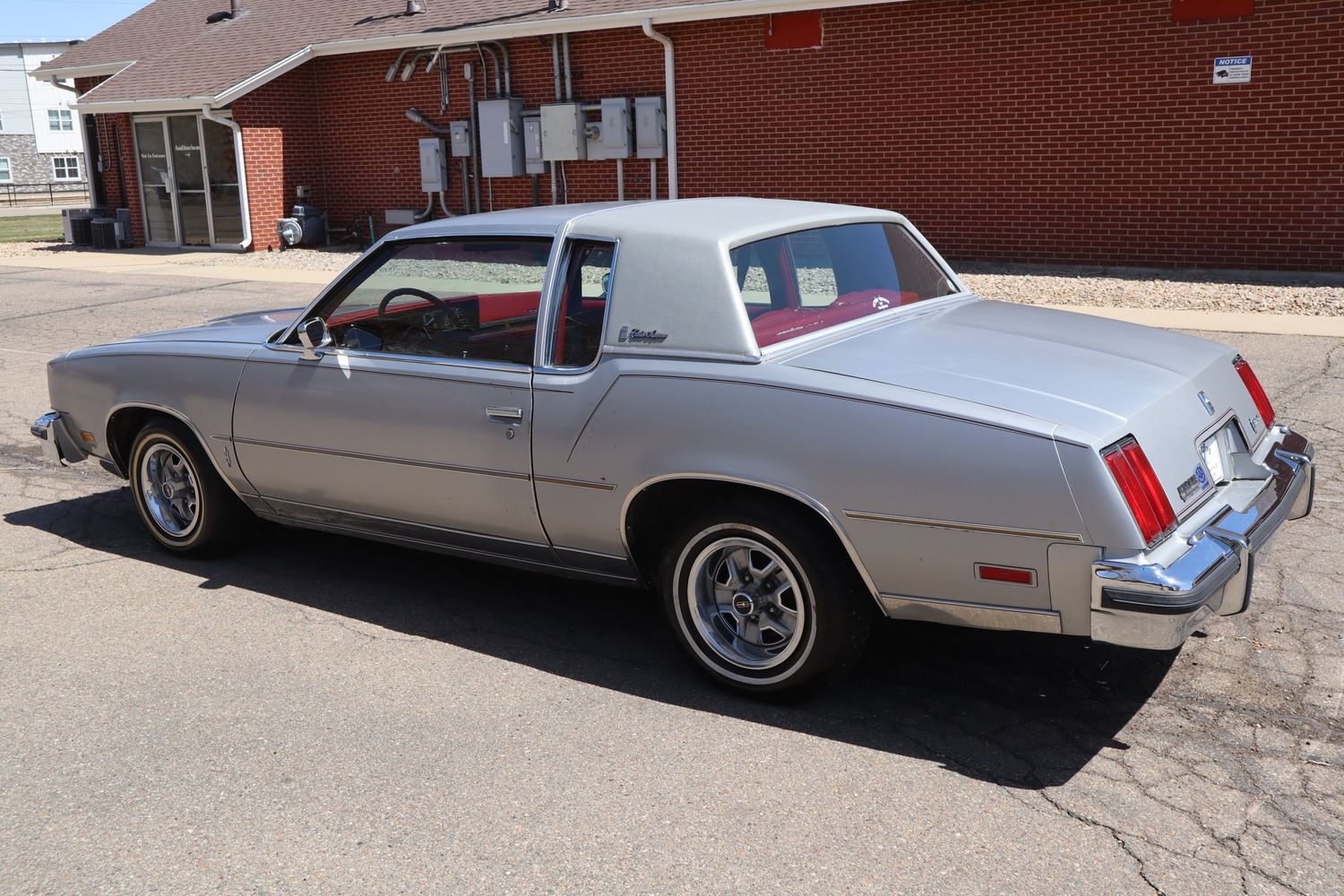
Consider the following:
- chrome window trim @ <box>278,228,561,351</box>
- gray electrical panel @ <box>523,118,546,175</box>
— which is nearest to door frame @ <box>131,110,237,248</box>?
gray electrical panel @ <box>523,118,546,175</box>

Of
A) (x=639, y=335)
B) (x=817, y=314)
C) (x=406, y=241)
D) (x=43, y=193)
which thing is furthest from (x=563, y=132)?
(x=43, y=193)

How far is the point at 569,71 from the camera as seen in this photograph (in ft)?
61.7

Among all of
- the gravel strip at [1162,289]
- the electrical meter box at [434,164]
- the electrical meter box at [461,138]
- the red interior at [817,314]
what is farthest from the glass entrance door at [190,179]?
the red interior at [817,314]

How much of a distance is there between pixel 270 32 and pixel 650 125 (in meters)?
8.99

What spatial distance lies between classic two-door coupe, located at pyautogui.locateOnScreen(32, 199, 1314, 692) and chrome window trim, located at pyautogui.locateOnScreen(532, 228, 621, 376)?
0.01 meters

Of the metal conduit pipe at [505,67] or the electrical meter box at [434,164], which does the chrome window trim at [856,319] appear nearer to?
the metal conduit pipe at [505,67]

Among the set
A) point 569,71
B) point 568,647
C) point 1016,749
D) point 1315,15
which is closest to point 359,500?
point 568,647

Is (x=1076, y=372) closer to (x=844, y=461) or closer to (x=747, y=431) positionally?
(x=844, y=461)

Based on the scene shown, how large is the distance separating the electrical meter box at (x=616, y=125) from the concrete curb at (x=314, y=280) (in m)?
4.47

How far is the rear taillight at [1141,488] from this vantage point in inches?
132

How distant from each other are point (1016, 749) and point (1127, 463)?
923 millimetres

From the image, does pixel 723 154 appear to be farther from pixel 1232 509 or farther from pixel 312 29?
pixel 1232 509

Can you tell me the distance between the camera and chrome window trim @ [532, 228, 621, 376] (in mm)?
4230

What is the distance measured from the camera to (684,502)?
161 inches
